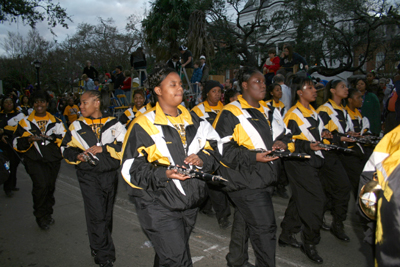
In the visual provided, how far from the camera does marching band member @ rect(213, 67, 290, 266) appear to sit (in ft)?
10.4

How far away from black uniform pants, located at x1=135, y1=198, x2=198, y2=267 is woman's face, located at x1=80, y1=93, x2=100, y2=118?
1.82 m

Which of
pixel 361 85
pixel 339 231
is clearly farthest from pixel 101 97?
pixel 361 85

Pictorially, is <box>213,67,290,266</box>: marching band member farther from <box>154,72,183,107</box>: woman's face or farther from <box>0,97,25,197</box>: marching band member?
<box>0,97,25,197</box>: marching band member

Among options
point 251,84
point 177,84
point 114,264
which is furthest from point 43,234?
point 251,84

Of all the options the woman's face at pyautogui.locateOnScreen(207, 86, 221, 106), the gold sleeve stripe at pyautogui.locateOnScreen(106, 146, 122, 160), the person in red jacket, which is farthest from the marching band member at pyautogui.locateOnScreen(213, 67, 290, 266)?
the person in red jacket

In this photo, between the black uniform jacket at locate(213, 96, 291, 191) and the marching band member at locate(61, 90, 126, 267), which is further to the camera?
the marching band member at locate(61, 90, 126, 267)

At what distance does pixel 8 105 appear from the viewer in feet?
23.4

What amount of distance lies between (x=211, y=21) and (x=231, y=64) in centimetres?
318

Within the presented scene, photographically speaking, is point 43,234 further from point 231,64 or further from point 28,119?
point 231,64

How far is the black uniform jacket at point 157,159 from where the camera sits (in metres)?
2.61

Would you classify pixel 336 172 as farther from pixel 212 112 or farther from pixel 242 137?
pixel 212 112

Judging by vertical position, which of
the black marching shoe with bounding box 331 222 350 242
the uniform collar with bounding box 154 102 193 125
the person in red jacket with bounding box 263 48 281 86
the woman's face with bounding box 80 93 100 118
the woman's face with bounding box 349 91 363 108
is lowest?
the black marching shoe with bounding box 331 222 350 242

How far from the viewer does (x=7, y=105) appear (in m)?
7.12

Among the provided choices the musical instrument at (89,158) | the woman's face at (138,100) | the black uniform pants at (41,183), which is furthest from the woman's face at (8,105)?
the musical instrument at (89,158)
